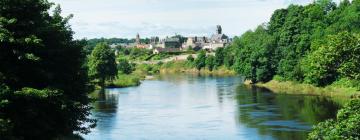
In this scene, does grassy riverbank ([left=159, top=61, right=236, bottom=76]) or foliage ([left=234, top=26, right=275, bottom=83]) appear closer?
foliage ([left=234, top=26, right=275, bottom=83])

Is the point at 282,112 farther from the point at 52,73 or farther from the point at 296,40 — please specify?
the point at 52,73

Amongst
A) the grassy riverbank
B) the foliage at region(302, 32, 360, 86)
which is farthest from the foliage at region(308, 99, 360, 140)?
the grassy riverbank

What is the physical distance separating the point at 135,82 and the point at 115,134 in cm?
6805

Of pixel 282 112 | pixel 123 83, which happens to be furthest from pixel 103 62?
pixel 282 112

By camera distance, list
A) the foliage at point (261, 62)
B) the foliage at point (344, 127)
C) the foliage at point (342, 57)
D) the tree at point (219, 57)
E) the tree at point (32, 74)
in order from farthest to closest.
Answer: the tree at point (219, 57)
the foliage at point (261, 62)
the tree at point (32, 74)
the foliage at point (342, 57)
the foliage at point (344, 127)

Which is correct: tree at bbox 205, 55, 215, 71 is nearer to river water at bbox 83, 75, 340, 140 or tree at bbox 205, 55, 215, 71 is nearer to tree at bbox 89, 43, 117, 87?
tree at bbox 89, 43, 117, 87

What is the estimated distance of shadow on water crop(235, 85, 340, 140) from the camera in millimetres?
51072

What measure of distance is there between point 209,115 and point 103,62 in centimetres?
4921

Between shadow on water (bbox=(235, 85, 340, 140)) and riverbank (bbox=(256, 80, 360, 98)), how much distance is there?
3431mm

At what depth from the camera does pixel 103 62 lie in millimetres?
108750

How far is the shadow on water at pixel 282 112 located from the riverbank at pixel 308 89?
3.43 metres

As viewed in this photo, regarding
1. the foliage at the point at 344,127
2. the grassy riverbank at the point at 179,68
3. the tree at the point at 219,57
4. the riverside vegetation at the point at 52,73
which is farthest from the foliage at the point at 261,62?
the foliage at the point at 344,127

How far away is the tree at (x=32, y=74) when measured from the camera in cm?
2784

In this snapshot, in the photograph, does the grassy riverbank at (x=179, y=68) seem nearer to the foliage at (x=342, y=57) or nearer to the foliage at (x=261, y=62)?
the foliage at (x=261, y=62)
